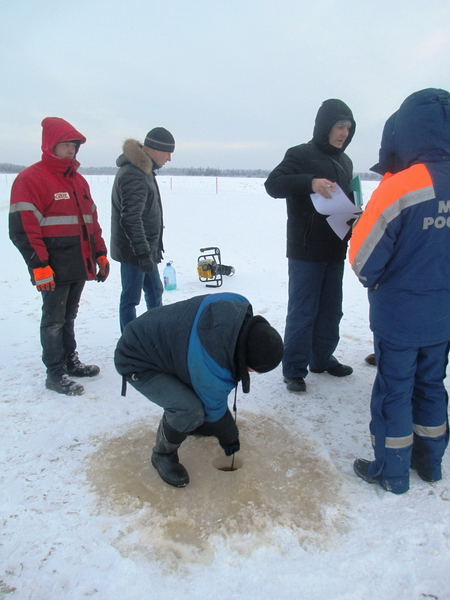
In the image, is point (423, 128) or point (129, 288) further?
point (129, 288)

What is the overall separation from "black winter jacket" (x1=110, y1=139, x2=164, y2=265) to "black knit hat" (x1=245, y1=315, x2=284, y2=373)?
6.23 feet

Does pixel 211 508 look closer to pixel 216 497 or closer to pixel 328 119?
pixel 216 497

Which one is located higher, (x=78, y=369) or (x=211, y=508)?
(x=78, y=369)

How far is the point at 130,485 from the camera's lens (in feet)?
7.08

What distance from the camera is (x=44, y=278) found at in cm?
293

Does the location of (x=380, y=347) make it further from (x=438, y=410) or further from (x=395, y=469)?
(x=395, y=469)

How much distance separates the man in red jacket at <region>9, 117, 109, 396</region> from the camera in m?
2.89

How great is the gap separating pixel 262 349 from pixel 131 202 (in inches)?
85.3

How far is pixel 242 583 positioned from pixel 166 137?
329 cm

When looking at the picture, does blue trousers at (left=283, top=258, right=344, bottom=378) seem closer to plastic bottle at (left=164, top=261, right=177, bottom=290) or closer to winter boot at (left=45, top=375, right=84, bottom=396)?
winter boot at (left=45, top=375, right=84, bottom=396)

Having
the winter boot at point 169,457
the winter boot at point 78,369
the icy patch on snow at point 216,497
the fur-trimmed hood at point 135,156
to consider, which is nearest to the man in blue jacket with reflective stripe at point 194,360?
the winter boot at point 169,457

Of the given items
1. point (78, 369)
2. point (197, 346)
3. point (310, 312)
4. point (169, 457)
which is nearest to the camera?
point (197, 346)

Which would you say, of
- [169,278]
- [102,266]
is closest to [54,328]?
[102,266]

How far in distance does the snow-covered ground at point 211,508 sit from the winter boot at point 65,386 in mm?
53
